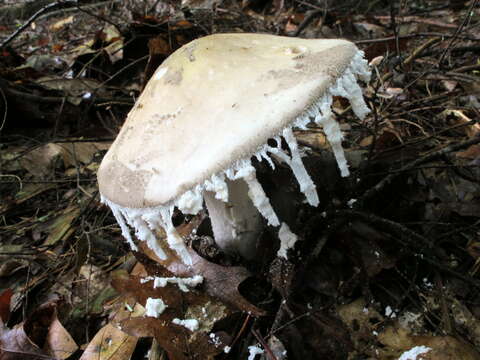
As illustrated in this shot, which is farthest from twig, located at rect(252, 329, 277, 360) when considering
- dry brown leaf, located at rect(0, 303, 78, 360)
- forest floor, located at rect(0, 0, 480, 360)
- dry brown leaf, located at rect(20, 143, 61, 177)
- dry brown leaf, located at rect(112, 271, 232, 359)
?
dry brown leaf, located at rect(20, 143, 61, 177)

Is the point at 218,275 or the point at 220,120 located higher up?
the point at 220,120

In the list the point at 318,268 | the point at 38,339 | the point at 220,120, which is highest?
the point at 220,120

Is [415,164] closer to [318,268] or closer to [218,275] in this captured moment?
[318,268]

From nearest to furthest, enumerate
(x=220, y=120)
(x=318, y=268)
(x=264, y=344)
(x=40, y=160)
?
1. (x=220, y=120)
2. (x=264, y=344)
3. (x=318, y=268)
4. (x=40, y=160)

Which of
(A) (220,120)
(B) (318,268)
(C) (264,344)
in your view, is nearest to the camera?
(A) (220,120)

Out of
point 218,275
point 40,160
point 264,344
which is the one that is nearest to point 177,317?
point 218,275

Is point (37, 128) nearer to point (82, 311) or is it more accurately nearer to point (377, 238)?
point (82, 311)

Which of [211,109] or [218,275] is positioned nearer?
[211,109]

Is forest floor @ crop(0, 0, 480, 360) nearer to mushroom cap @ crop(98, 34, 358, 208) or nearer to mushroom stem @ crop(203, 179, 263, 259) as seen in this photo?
mushroom stem @ crop(203, 179, 263, 259)
